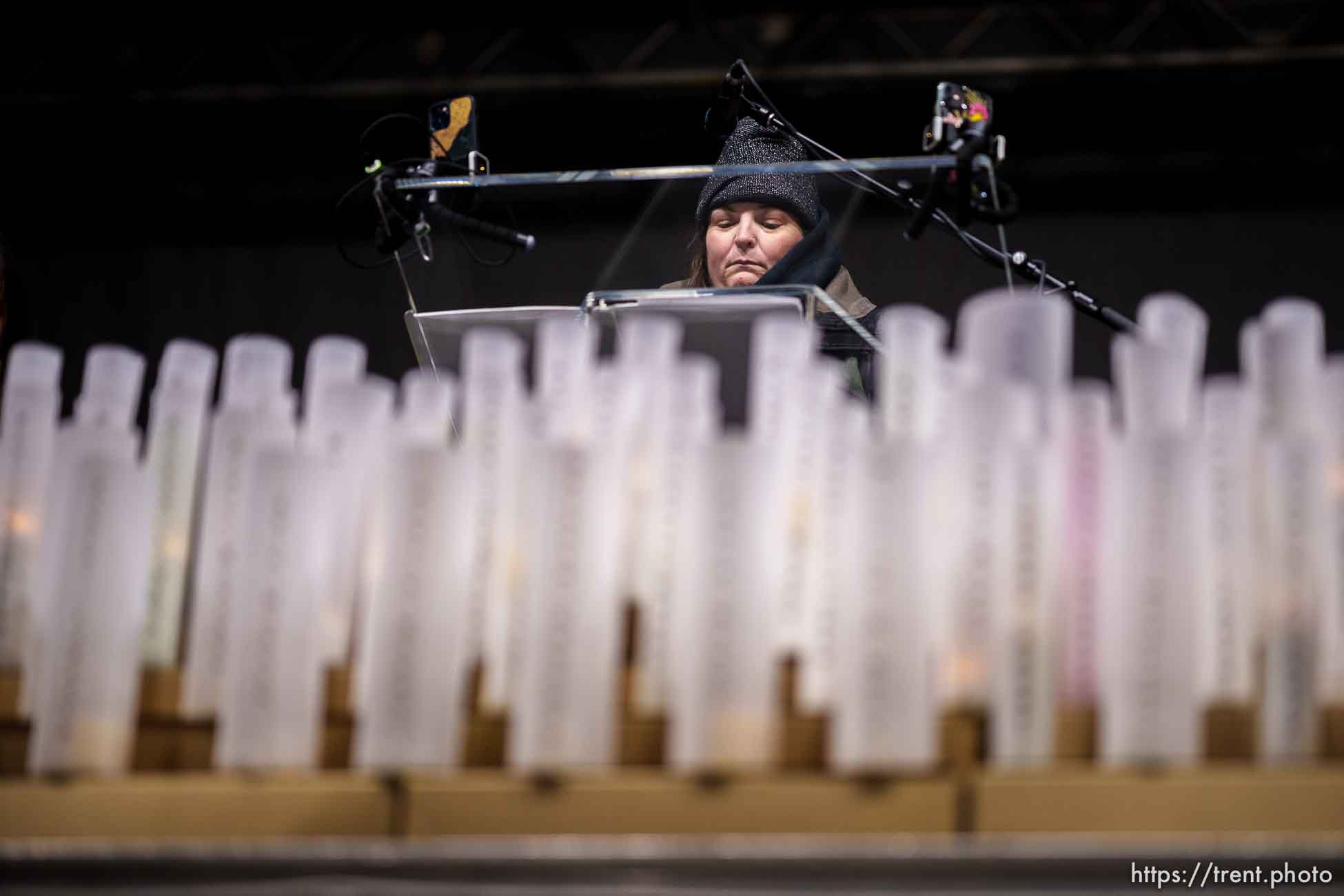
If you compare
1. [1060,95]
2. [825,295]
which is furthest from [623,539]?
[1060,95]

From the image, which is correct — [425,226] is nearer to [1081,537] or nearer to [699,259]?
[699,259]

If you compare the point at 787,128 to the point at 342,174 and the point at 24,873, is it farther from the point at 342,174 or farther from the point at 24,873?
the point at 342,174

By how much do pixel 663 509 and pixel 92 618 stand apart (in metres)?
0.48

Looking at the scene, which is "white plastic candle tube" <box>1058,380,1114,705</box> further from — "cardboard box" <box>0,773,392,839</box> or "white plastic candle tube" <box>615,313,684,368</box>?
"cardboard box" <box>0,773,392,839</box>

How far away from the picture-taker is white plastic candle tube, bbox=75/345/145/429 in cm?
143

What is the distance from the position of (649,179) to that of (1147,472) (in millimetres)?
1039

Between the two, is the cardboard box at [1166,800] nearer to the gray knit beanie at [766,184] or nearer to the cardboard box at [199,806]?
the cardboard box at [199,806]

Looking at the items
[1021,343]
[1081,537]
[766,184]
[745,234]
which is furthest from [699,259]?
[1081,537]

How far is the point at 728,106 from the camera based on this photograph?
2496 mm

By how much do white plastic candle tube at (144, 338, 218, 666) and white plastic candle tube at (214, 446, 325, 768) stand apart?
7 centimetres

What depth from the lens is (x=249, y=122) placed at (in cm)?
434

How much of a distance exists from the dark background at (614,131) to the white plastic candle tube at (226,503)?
2.31m

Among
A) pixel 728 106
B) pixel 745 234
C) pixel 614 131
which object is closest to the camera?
pixel 728 106

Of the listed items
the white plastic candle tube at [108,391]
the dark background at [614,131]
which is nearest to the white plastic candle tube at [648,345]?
the white plastic candle tube at [108,391]
